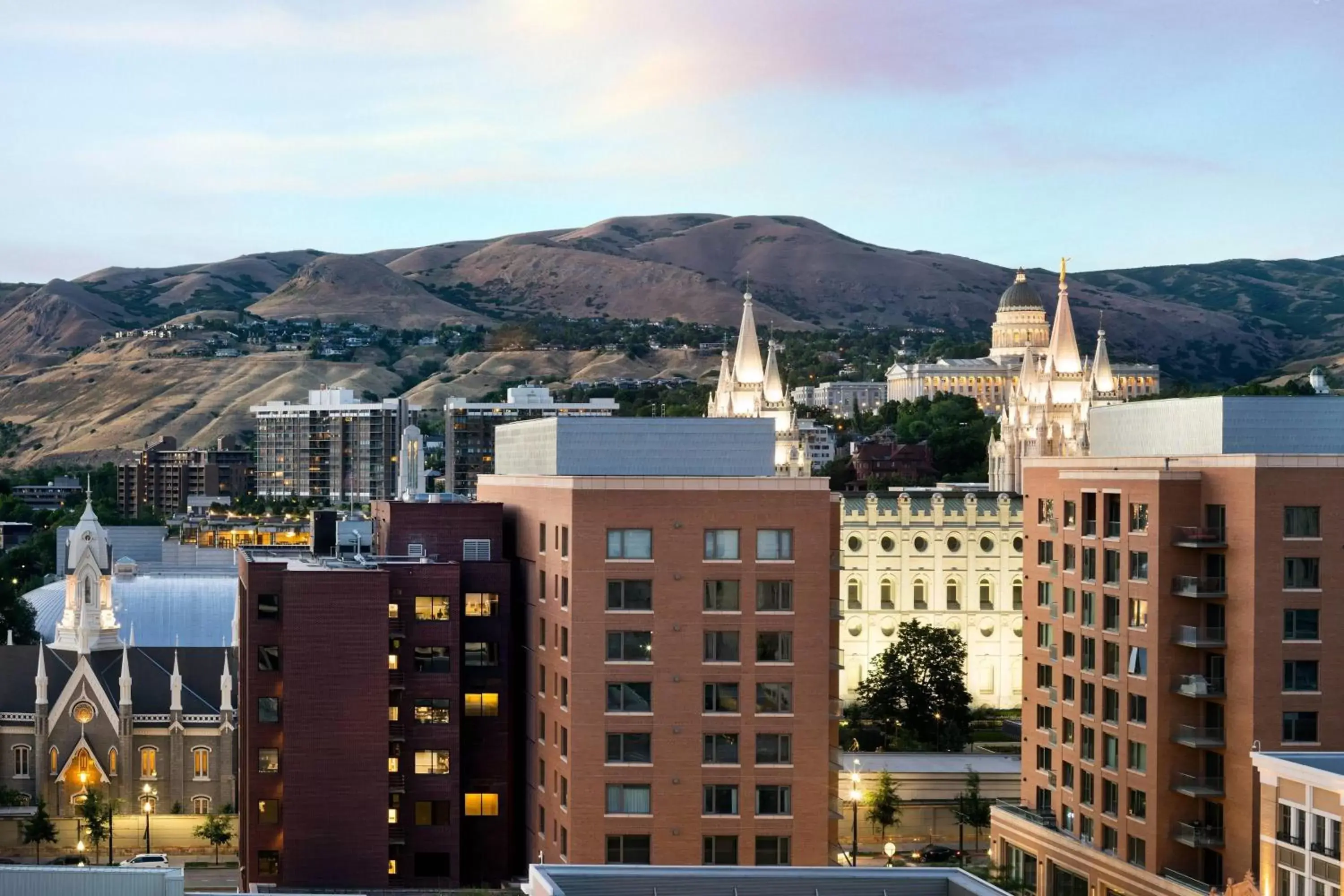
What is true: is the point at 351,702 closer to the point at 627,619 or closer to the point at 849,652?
the point at 627,619

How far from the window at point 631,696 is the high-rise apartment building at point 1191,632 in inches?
609

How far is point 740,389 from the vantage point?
167875mm

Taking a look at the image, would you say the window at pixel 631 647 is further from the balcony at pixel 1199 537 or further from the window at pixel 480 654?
the balcony at pixel 1199 537

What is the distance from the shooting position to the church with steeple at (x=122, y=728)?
10000 centimetres

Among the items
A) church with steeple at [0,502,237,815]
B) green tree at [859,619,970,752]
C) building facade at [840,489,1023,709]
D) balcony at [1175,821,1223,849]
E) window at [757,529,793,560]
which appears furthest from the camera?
building facade at [840,489,1023,709]

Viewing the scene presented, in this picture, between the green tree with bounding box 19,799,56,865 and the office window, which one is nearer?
the office window

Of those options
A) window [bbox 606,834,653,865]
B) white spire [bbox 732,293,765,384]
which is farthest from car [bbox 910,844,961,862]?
white spire [bbox 732,293,765,384]

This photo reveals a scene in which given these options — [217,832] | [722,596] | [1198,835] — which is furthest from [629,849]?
[217,832]

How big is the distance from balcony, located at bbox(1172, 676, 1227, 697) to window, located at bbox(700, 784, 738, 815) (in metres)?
14.1

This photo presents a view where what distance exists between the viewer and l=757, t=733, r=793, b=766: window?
2381 inches

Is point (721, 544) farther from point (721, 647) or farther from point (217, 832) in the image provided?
point (217, 832)

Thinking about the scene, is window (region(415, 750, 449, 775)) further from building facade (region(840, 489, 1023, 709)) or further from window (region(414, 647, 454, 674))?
building facade (region(840, 489, 1023, 709))

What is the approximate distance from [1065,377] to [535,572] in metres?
112

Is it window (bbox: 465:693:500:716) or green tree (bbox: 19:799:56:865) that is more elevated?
window (bbox: 465:693:500:716)
